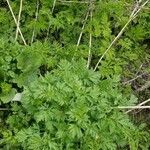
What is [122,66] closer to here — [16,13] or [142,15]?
[142,15]

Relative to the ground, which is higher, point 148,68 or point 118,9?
point 118,9

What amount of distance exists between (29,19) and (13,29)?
0.22 metres

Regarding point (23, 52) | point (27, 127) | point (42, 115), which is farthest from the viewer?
point (23, 52)

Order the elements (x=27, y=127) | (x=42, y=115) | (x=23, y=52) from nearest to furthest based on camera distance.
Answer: (x=42, y=115)
(x=27, y=127)
(x=23, y=52)

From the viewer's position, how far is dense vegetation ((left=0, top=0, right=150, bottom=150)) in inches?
121

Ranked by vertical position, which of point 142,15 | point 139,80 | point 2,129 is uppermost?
point 142,15

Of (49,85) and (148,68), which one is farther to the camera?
(148,68)

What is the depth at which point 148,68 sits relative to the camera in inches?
157

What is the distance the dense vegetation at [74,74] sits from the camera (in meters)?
3.07

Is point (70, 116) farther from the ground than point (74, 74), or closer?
closer

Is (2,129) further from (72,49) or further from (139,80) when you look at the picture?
(139,80)

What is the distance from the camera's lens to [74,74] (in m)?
3.24

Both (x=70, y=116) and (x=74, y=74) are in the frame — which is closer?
(x=70, y=116)

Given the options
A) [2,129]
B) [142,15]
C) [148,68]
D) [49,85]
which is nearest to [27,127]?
[2,129]
